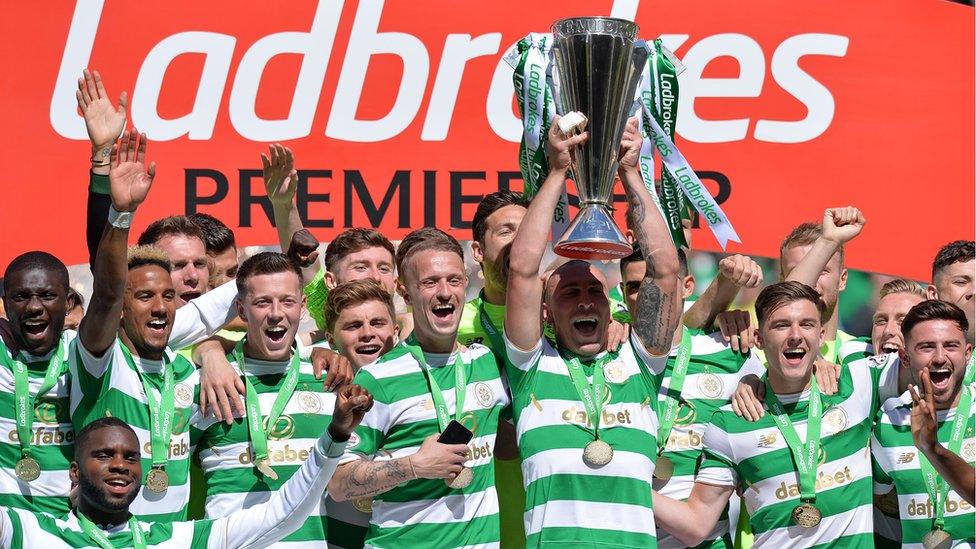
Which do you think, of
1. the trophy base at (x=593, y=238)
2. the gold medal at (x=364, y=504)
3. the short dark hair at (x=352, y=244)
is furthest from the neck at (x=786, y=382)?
the short dark hair at (x=352, y=244)

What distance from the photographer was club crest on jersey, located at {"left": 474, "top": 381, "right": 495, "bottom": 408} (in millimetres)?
5242

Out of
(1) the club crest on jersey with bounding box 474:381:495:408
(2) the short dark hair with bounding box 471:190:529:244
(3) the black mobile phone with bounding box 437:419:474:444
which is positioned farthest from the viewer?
(2) the short dark hair with bounding box 471:190:529:244

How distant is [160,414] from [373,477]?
0.87 meters

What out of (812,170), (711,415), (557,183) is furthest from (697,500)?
(812,170)

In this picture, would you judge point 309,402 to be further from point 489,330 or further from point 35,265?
point 35,265

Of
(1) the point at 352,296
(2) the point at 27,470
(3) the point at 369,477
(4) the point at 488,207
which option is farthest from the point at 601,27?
(2) the point at 27,470

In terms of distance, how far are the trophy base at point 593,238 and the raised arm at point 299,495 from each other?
0.97 metres

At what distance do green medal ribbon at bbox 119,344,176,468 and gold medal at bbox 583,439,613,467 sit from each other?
1.51 metres

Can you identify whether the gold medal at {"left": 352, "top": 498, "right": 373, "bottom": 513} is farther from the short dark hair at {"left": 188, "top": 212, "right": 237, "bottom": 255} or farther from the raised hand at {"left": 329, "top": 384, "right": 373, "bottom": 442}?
the short dark hair at {"left": 188, "top": 212, "right": 237, "bottom": 255}

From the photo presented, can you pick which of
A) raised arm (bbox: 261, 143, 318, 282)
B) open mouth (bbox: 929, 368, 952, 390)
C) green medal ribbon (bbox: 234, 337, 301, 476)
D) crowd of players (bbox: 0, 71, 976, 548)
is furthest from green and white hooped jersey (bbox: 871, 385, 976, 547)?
raised arm (bbox: 261, 143, 318, 282)

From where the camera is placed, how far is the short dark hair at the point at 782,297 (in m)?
5.46

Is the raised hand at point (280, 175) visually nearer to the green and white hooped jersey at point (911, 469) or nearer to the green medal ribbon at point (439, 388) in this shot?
the green medal ribbon at point (439, 388)

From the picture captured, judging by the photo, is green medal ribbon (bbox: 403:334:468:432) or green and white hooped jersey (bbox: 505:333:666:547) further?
green medal ribbon (bbox: 403:334:468:432)

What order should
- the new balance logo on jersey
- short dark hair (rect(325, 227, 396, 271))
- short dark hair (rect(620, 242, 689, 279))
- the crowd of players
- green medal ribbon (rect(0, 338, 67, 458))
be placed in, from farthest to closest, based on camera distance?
1. short dark hair (rect(325, 227, 396, 271))
2. short dark hair (rect(620, 242, 689, 279))
3. the new balance logo on jersey
4. green medal ribbon (rect(0, 338, 67, 458))
5. the crowd of players
